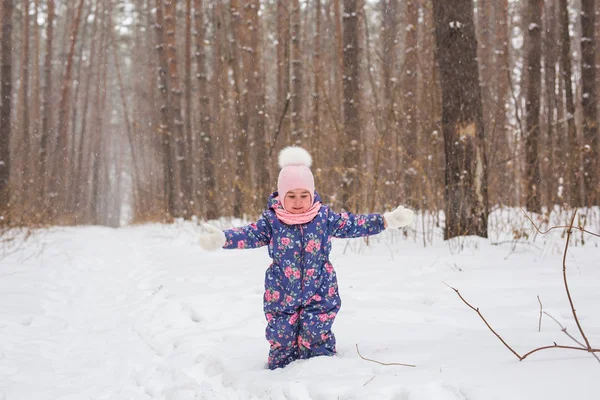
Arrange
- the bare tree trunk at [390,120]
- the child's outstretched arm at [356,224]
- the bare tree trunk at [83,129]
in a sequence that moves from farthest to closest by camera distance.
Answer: the bare tree trunk at [83,129]
the bare tree trunk at [390,120]
the child's outstretched arm at [356,224]

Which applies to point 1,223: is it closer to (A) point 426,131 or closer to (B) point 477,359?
(A) point 426,131

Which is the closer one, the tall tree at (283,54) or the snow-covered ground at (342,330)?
the snow-covered ground at (342,330)

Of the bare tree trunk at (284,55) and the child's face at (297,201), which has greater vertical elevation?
the bare tree trunk at (284,55)

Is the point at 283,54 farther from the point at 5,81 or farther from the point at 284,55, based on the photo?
the point at 5,81

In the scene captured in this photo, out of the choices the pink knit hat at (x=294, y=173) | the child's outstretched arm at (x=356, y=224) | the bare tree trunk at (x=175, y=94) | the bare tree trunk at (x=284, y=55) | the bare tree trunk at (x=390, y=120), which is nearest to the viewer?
the pink knit hat at (x=294, y=173)

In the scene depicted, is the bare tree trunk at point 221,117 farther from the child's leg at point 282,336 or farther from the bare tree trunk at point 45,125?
the child's leg at point 282,336

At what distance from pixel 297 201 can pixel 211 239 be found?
0.49 metres

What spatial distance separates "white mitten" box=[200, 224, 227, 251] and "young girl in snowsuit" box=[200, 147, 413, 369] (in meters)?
0.07

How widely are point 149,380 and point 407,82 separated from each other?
9.85 meters

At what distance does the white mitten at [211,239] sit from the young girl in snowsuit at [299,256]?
7 cm

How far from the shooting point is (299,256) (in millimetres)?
2555

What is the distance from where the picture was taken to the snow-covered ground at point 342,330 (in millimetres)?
2051

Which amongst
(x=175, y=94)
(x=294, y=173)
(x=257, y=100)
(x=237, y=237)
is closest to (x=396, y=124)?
(x=294, y=173)

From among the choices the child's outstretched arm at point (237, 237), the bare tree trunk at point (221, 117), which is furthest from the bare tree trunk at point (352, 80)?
the child's outstretched arm at point (237, 237)
